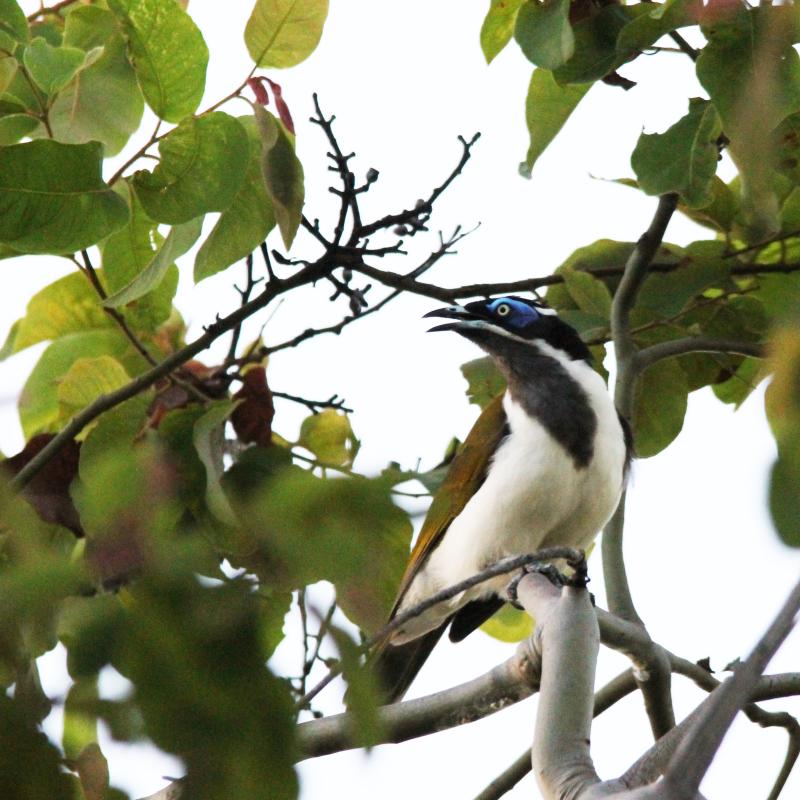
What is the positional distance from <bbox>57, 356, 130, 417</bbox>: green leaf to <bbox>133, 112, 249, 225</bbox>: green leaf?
922mm

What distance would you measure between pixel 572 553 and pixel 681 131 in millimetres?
1192

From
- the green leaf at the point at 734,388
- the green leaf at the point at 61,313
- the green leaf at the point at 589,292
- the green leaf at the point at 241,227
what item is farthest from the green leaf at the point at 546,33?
the green leaf at the point at 61,313

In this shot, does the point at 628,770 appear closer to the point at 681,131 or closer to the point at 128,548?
the point at 128,548

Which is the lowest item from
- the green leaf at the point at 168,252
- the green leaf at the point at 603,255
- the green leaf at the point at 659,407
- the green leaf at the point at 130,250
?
the green leaf at the point at 168,252

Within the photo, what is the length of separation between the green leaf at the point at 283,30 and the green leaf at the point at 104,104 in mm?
371

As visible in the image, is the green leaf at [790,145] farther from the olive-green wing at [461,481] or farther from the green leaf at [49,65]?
the green leaf at [49,65]

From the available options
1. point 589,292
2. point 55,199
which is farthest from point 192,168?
point 589,292

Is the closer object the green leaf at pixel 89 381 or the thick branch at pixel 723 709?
the thick branch at pixel 723 709

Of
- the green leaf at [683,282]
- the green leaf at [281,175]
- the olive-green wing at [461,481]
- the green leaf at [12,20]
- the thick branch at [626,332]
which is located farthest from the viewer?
the olive-green wing at [461,481]

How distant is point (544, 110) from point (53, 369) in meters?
1.60

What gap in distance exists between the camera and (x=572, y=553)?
2.45 m

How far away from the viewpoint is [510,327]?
4.84 metres

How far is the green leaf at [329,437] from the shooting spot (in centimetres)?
363

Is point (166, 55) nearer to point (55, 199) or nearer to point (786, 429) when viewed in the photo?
point (55, 199)
